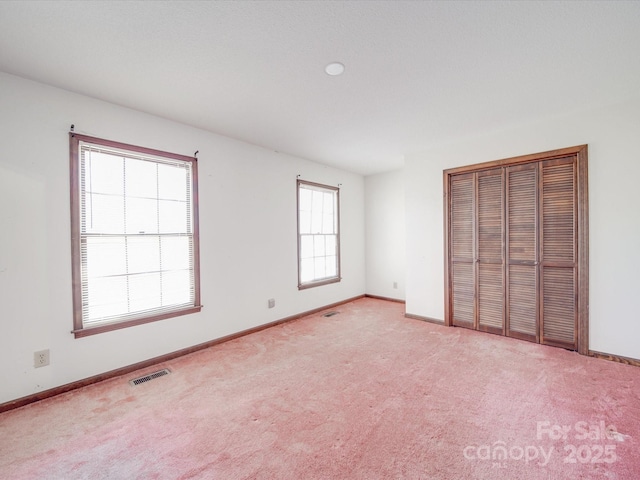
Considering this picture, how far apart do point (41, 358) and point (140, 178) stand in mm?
1749

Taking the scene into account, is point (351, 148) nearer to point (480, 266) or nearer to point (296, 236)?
point (296, 236)

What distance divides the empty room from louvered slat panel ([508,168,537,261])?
0.02m

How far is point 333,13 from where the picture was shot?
5.47 ft

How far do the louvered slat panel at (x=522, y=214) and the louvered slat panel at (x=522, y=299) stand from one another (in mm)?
170

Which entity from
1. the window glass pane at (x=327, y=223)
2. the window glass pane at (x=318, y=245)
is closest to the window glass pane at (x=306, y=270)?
the window glass pane at (x=318, y=245)

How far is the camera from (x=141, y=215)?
2.95 meters

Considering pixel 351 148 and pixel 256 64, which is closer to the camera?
pixel 256 64

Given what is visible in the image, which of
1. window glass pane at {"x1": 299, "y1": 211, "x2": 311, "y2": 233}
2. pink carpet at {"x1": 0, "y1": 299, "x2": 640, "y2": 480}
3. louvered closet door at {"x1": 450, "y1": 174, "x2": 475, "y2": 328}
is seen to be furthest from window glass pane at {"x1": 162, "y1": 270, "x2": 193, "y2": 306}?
louvered closet door at {"x1": 450, "y1": 174, "x2": 475, "y2": 328}

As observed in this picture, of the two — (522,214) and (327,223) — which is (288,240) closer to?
(327,223)

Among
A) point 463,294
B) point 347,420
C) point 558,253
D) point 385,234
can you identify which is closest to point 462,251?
point 463,294

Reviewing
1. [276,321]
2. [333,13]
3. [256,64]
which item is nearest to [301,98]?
[256,64]

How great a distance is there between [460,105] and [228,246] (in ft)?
9.89

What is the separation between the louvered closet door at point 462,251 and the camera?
12.7 feet

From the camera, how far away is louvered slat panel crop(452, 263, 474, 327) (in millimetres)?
3904
